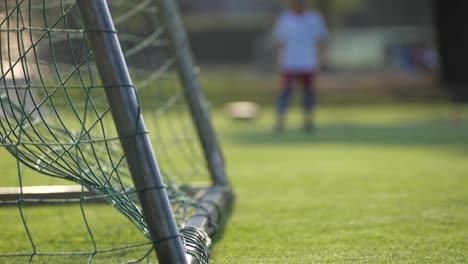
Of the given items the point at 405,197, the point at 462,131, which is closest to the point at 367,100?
the point at 462,131

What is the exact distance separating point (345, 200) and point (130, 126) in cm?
241

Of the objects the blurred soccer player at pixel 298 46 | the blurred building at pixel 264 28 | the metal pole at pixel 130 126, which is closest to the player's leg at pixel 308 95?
the blurred soccer player at pixel 298 46

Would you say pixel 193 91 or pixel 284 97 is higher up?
pixel 284 97

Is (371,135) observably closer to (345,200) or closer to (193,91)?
(345,200)

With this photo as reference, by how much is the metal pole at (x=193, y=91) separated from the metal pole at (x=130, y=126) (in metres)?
2.26

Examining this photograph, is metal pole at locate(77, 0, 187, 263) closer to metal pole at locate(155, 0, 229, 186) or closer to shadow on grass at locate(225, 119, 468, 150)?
metal pole at locate(155, 0, 229, 186)

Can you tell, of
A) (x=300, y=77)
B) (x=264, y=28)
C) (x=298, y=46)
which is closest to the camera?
(x=298, y=46)

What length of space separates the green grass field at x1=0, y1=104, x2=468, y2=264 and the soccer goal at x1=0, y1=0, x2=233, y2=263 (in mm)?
98

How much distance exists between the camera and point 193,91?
462 centimetres

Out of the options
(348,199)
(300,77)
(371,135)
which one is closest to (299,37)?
(300,77)

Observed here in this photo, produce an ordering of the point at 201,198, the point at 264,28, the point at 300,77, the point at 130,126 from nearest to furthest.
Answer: the point at 130,126
the point at 201,198
the point at 300,77
the point at 264,28

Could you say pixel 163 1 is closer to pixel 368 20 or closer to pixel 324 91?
pixel 324 91

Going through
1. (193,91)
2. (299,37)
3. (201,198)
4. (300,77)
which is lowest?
(201,198)

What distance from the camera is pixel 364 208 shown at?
166 inches
